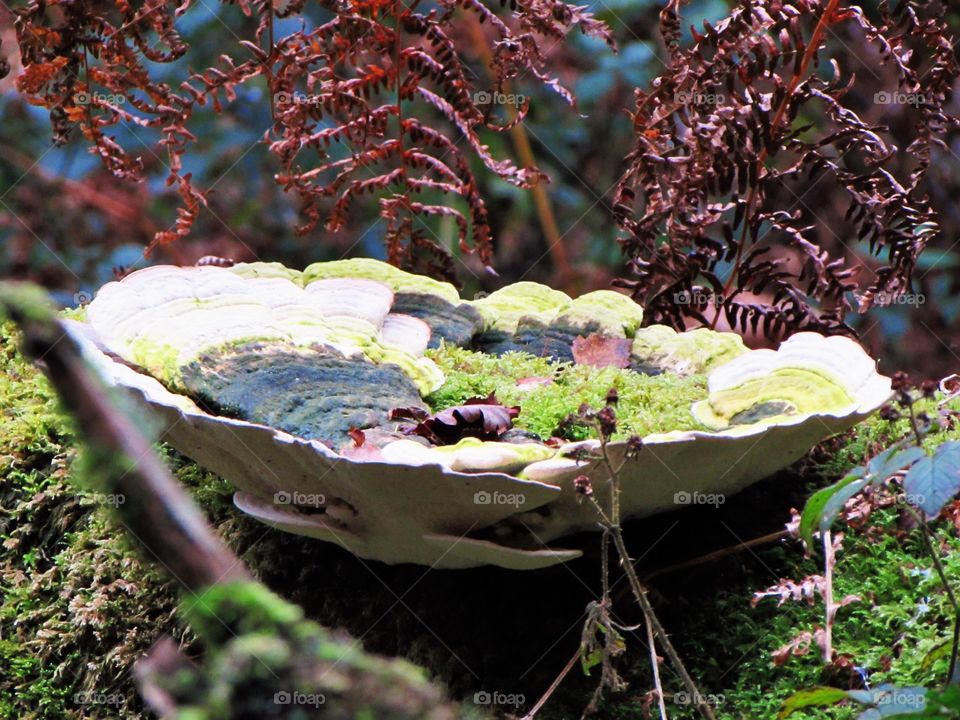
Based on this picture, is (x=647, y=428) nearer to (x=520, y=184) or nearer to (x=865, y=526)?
(x=865, y=526)

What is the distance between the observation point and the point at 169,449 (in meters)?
1.88

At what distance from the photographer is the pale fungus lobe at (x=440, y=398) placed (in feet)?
4.08

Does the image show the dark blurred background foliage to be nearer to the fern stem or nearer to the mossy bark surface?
the fern stem

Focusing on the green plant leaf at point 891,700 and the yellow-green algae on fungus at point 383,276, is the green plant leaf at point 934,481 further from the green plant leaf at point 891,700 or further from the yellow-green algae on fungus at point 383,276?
the yellow-green algae on fungus at point 383,276

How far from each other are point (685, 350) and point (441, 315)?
0.53 meters

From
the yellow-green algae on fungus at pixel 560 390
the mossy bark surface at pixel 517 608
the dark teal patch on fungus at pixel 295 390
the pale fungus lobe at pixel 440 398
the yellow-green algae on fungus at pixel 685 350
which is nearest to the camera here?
the pale fungus lobe at pixel 440 398

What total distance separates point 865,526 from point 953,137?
10.0 feet

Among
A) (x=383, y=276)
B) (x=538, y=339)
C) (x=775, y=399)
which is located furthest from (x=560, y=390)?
(x=383, y=276)

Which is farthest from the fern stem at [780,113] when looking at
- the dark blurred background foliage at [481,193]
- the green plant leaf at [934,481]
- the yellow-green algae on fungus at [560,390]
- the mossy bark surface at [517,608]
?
the dark blurred background foliage at [481,193]

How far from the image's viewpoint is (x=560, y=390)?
1835mm

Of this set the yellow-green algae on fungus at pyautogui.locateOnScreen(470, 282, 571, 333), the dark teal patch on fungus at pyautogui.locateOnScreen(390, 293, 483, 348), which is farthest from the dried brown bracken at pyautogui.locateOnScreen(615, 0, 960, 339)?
the dark teal patch on fungus at pyautogui.locateOnScreen(390, 293, 483, 348)

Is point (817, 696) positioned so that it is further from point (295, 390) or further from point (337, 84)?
point (337, 84)

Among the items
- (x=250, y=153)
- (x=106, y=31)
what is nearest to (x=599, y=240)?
(x=250, y=153)

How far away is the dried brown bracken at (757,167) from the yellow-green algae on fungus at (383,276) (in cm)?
49
